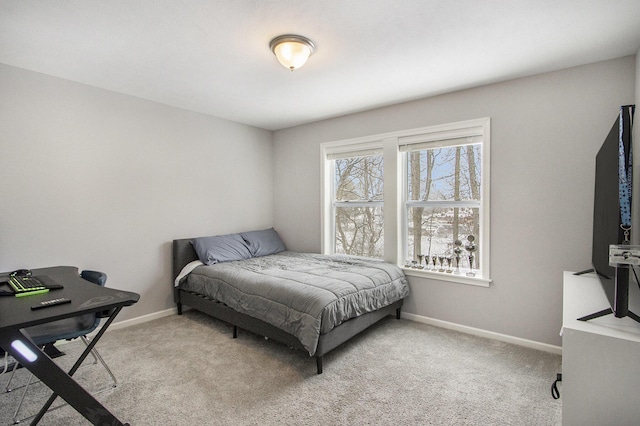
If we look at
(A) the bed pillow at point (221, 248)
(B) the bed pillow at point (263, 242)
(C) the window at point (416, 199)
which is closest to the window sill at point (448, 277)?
(C) the window at point (416, 199)

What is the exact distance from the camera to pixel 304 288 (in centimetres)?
259

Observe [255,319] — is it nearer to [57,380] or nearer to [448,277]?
[57,380]

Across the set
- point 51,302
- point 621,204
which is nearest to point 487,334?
point 621,204

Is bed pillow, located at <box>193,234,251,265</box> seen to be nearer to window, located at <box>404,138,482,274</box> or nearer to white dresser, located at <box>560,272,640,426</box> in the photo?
window, located at <box>404,138,482,274</box>

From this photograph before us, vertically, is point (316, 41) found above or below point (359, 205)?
above

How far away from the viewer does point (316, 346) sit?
7.56 feet

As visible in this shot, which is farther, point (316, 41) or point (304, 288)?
point (304, 288)

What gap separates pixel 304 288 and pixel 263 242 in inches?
75.3

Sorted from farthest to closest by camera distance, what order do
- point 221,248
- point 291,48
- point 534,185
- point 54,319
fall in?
point 221,248 → point 534,185 → point 291,48 → point 54,319

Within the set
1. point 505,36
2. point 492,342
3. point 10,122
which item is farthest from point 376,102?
point 10,122

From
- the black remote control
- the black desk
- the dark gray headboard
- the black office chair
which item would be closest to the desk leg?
the black desk

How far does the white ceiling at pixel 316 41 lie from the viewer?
1.87 m

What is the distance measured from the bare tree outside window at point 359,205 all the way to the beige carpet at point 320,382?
1276mm

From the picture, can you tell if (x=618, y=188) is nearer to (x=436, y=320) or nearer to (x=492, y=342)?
(x=492, y=342)
